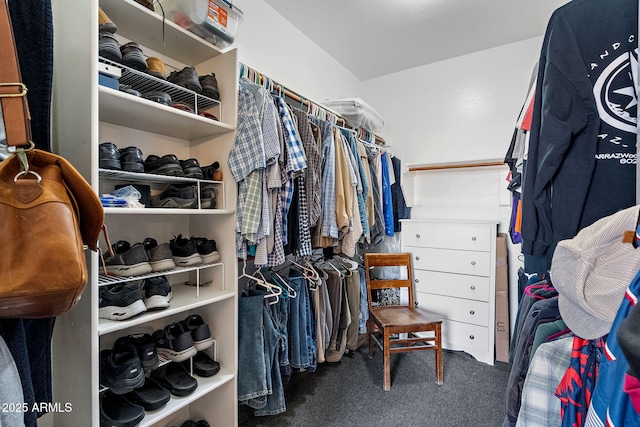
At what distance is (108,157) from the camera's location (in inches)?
→ 39.7

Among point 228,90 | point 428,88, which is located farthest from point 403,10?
point 228,90

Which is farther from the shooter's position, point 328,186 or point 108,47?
point 328,186

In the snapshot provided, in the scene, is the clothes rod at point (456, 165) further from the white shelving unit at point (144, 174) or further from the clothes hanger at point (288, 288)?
the white shelving unit at point (144, 174)

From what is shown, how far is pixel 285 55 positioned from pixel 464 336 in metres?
2.56

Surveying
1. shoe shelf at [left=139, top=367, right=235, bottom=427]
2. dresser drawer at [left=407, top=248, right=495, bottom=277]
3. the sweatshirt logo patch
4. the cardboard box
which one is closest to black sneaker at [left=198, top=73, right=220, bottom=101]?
shoe shelf at [left=139, top=367, right=235, bottom=427]

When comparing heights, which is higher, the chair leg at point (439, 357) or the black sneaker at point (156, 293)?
the black sneaker at point (156, 293)

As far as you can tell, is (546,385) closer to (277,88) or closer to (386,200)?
(277,88)

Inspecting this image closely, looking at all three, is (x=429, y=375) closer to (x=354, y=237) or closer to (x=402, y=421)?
(x=402, y=421)

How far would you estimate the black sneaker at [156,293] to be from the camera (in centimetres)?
108

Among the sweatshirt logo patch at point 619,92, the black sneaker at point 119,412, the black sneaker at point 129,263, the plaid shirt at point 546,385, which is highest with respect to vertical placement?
the sweatshirt logo patch at point 619,92

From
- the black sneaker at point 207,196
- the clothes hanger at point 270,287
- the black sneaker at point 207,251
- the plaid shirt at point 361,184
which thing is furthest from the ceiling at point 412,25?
the clothes hanger at point 270,287

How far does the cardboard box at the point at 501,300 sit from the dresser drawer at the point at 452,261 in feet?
0.71

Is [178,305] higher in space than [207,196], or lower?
lower

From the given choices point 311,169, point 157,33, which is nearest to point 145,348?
point 311,169
